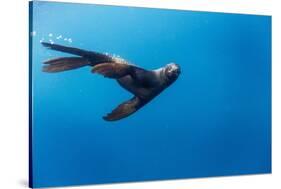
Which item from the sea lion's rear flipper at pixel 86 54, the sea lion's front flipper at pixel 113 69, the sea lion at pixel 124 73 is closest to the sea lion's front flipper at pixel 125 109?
the sea lion at pixel 124 73

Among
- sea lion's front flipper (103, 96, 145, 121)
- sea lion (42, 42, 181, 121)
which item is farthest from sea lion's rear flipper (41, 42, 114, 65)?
sea lion's front flipper (103, 96, 145, 121)

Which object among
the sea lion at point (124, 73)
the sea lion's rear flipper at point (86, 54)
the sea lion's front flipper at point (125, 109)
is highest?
the sea lion's rear flipper at point (86, 54)

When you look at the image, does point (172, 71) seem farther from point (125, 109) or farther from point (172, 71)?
point (125, 109)

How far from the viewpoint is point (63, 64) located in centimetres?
324

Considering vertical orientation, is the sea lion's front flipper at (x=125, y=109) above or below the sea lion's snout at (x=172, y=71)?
below

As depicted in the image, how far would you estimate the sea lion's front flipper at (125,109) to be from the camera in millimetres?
3344

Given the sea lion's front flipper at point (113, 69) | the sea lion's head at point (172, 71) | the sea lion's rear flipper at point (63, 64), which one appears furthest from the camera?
the sea lion's head at point (172, 71)

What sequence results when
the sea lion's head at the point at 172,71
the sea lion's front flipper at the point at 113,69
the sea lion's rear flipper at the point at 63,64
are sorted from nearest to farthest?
the sea lion's rear flipper at the point at 63,64
the sea lion's front flipper at the point at 113,69
the sea lion's head at the point at 172,71

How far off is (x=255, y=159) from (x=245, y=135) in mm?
215

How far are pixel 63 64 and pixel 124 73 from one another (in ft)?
1.44

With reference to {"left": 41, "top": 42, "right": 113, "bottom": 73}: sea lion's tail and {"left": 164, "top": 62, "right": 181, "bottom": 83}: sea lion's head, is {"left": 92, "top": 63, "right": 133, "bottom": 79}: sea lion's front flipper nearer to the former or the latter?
{"left": 41, "top": 42, "right": 113, "bottom": 73}: sea lion's tail

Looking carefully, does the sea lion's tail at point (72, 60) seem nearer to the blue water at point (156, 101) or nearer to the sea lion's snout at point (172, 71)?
the blue water at point (156, 101)

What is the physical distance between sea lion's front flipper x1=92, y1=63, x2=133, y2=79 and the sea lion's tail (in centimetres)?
4

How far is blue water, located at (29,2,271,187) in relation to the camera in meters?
3.21
